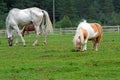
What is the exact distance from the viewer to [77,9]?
323ft

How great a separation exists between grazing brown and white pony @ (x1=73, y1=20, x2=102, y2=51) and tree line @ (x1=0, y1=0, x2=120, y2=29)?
5996cm

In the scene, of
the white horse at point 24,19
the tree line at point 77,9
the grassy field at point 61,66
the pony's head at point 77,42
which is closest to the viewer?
the grassy field at point 61,66

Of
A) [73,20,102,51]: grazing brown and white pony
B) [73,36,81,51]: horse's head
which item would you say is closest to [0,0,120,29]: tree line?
[73,20,102,51]: grazing brown and white pony

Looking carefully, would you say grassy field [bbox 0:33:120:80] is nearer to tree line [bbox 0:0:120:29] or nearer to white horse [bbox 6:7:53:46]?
white horse [bbox 6:7:53:46]

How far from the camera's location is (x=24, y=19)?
25922 mm

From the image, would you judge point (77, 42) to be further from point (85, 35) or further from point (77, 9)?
point (77, 9)

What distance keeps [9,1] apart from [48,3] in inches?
342

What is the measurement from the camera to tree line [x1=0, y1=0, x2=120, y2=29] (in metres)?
87.9

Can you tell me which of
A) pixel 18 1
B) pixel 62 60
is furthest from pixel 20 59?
pixel 18 1

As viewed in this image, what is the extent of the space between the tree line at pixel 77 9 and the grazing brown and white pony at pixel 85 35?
59960 mm

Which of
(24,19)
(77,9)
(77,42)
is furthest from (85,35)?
(77,9)

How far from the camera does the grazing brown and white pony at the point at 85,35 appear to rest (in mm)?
19406

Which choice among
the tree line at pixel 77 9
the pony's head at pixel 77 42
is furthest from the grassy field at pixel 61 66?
the tree line at pixel 77 9

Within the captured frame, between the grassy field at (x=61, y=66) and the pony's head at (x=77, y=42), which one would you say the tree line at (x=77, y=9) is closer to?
the pony's head at (x=77, y=42)
